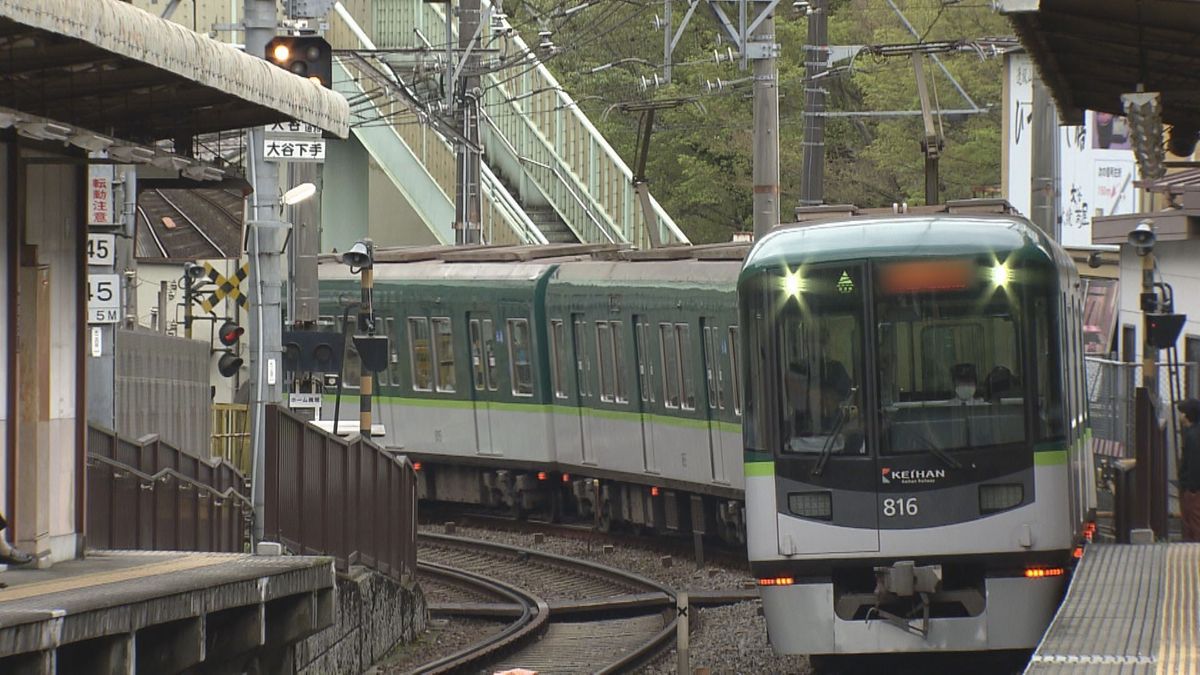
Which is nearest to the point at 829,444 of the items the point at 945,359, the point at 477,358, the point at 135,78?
the point at 945,359

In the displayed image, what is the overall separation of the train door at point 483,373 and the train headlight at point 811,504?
46.8 ft

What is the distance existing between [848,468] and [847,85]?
4143 centimetres

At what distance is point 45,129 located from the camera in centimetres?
912

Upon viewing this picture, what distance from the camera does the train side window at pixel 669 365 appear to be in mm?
23266

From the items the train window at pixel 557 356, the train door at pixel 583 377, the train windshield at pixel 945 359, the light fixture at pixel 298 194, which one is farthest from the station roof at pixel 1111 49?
the train window at pixel 557 356

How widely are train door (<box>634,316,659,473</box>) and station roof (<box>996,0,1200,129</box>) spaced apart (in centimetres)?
1019

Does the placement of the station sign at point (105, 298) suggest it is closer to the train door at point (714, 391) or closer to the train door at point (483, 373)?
the train door at point (714, 391)

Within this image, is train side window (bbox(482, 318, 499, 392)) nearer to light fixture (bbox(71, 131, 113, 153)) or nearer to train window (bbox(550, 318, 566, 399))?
train window (bbox(550, 318, 566, 399))

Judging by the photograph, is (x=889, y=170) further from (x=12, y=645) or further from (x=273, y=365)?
(x=12, y=645)

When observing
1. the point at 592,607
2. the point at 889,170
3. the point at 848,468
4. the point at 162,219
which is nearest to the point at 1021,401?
the point at 848,468

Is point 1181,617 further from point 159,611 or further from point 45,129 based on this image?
point 45,129

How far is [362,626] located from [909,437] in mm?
4402

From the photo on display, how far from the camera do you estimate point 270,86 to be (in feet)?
35.4

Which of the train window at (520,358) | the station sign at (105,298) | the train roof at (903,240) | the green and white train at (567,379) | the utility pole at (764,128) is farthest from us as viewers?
the train window at (520,358)
